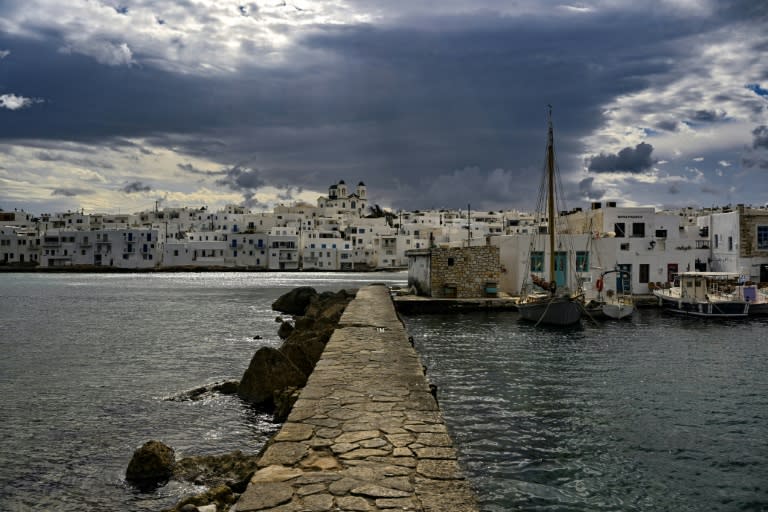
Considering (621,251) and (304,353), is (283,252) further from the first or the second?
(304,353)

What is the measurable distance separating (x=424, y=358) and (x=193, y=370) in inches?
290

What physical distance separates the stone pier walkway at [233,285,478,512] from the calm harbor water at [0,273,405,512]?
3022 mm

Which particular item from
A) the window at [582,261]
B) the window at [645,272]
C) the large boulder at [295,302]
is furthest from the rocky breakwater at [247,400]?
the window at [645,272]

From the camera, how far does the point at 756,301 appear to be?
32.2 meters

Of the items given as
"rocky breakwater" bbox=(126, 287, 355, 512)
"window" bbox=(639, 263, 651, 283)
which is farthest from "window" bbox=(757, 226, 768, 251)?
"rocky breakwater" bbox=(126, 287, 355, 512)

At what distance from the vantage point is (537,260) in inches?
1436

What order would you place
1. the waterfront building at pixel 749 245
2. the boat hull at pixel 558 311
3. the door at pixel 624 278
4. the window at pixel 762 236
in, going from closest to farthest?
the boat hull at pixel 558 311 < the door at pixel 624 278 < the waterfront building at pixel 749 245 < the window at pixel 762 236

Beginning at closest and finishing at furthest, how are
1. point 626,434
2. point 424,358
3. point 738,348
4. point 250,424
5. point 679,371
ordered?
point 626,434, point 250,424, point 679,371, point 424,358, point 738,348

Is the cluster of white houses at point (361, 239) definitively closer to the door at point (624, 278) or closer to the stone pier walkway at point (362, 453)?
the door at point (624, 278)

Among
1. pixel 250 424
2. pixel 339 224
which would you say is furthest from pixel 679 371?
pixel 339 224

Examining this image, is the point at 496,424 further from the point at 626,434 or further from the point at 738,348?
the point at 738,348

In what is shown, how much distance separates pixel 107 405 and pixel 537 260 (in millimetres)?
27268

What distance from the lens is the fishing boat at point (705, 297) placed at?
102 ft

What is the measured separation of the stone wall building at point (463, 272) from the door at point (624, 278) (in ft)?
28.0
